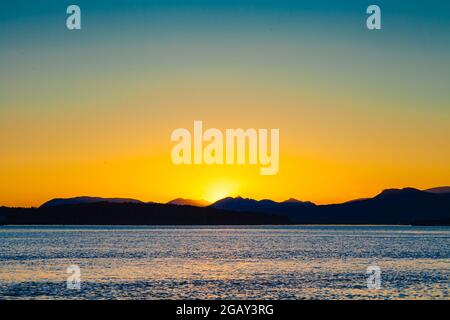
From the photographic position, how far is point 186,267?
8306 cm

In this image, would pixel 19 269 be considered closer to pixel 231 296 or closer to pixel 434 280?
pixel 231 296

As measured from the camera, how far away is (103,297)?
52.5 m

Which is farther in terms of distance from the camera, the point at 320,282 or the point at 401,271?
the point at 401,271
